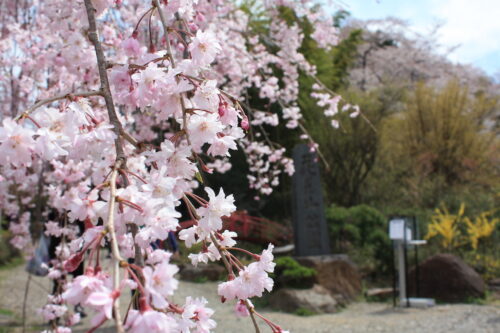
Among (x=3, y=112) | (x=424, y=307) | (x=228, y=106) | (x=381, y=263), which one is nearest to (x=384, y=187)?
(x=381, y=263)

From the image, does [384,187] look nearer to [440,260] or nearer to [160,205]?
[440,260]

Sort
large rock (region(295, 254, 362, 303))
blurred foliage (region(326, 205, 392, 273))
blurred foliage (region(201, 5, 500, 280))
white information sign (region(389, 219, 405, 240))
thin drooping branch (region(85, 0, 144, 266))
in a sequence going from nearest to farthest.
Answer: thin drooping branch (region(85, 0, 144, 266))
white information sign (region(389, 219, 405, 240))
large rock (region(295, 254, 362, 303))
blurred foliage (region(326, 205, 392, 273))
blurred foliage (region(201, 5, 500, 280))

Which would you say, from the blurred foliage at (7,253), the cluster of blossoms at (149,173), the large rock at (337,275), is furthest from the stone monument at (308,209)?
the blurred foliage at (7,253)

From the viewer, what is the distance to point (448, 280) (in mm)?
Answer: 6047

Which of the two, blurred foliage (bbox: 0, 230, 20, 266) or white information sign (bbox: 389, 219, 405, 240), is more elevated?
white information sign (bbox: 389, 219, 405, 240)

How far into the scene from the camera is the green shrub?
598 centimetres

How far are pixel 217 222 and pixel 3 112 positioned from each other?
480 centimetres

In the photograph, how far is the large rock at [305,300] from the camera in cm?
563

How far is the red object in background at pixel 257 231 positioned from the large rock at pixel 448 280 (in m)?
3.67

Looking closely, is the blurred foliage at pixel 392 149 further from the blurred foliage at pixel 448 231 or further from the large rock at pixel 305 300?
the large rock at pixel 305 300

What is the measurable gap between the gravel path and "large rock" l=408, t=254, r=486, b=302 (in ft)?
1.00

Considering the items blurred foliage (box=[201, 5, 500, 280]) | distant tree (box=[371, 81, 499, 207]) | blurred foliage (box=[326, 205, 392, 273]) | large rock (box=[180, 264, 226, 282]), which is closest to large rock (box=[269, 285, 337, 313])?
blurred foliage (box=[326, 205, 392, 273])

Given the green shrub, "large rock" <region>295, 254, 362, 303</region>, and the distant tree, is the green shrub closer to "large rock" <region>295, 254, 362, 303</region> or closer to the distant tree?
"large rock" <region>295, 254, 362, 303</region>

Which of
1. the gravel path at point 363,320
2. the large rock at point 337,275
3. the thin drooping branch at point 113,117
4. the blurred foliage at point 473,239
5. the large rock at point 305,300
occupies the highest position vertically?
the thin drooping branch at point 113,117
